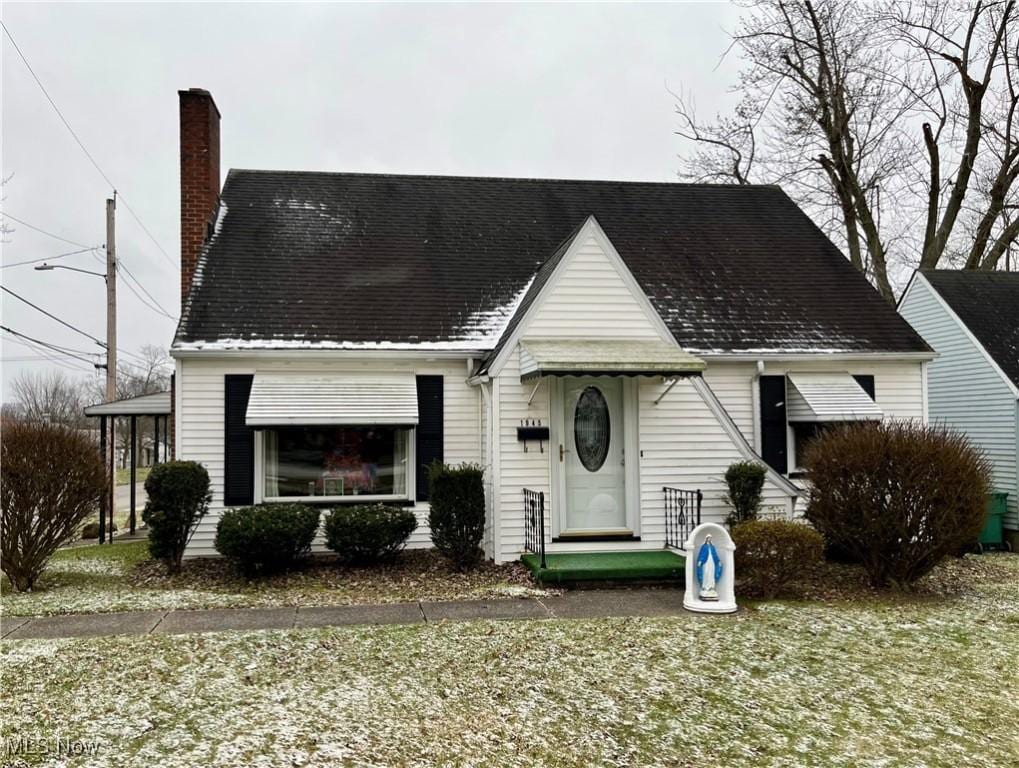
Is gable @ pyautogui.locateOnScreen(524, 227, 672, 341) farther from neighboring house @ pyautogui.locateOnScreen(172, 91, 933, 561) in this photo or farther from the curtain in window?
the curtain in window

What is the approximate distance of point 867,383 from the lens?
12781 mm

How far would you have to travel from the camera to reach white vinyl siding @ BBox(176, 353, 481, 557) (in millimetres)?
10969

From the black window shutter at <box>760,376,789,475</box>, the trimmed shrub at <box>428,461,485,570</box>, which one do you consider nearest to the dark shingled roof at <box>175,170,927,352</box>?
the black window shutter at <box>760,376,789,475</box>

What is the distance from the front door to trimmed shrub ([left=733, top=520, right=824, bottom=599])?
2.13 m

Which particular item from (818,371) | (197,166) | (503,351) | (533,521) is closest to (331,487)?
(533,521)

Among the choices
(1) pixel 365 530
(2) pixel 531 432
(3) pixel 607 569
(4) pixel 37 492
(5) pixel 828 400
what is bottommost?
(3) pixel 607 569

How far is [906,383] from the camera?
13.0m

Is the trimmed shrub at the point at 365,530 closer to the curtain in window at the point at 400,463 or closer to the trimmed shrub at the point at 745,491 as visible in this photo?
the curtain in window at the point at 400,463

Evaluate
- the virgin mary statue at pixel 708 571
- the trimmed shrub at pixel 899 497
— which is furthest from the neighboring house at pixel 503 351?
the virgin mary statue at pixel 708 571

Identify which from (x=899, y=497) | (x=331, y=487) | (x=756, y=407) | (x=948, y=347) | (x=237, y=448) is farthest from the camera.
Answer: (x=948, y=347)

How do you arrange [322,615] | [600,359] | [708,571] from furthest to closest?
1. [600,359]
2. [708,571]
3. [322,615]

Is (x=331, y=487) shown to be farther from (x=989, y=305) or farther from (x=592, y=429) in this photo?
(x=989, y=305)

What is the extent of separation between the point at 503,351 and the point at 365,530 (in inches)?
114

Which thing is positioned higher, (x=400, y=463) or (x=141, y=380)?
(x=141, y=380)
